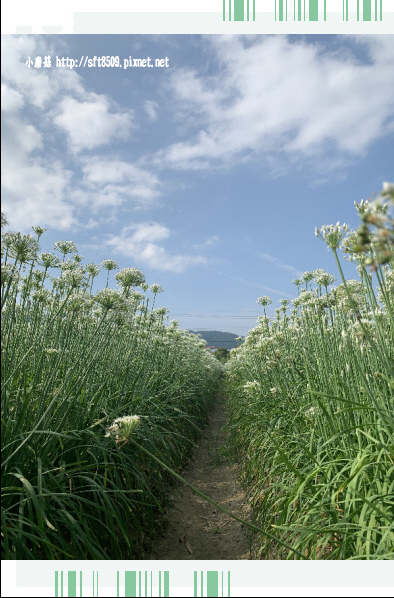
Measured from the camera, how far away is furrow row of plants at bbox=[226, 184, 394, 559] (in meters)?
2.14

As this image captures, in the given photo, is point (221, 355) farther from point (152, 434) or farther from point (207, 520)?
point (152, 434)

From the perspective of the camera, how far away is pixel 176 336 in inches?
398

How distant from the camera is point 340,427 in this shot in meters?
3.15

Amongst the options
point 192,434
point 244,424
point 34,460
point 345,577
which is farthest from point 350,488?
point 192,434

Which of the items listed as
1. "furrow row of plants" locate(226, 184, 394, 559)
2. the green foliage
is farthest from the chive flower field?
the green foliage

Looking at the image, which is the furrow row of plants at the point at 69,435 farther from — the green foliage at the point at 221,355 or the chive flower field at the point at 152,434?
the green foliage at the point at 221,355

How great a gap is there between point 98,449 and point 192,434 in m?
4.86

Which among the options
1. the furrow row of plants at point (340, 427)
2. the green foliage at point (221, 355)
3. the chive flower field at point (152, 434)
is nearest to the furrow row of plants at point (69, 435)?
the chive flower field at point (152, 434)

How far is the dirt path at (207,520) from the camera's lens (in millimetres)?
3828

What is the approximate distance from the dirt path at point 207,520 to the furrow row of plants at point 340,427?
1.08 ft

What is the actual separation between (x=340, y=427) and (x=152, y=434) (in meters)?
1.98

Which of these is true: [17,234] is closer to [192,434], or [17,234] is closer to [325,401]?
[325,401]

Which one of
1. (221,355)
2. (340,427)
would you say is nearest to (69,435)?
(340,427)

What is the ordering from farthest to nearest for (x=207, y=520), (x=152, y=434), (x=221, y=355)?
1. (x=221, y=355)
2. (x=207, y=520)
3. (x=152, y=434)
